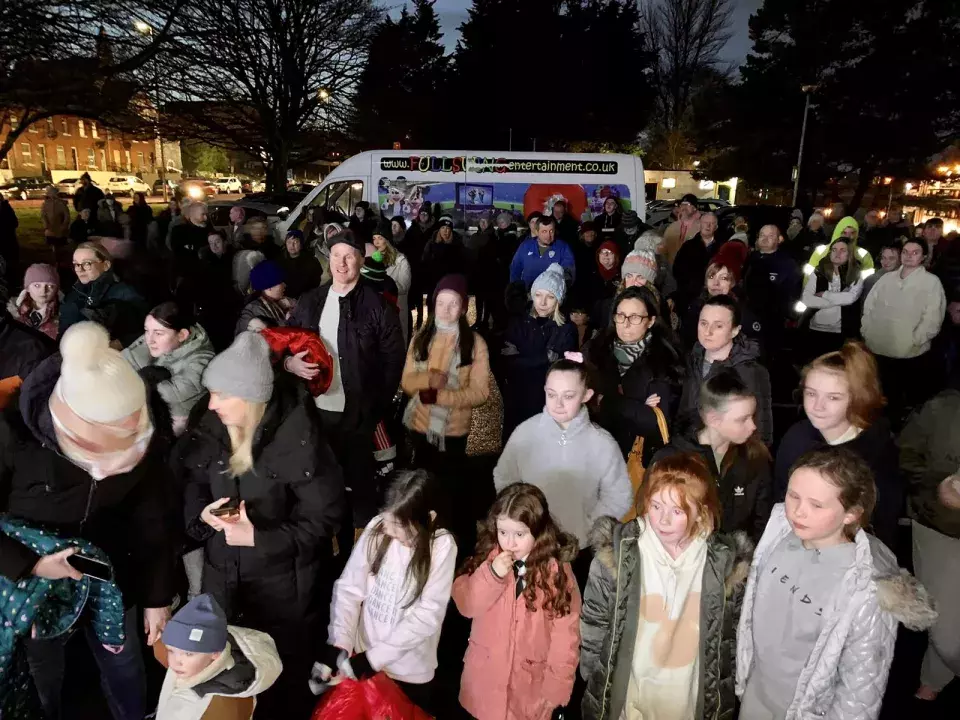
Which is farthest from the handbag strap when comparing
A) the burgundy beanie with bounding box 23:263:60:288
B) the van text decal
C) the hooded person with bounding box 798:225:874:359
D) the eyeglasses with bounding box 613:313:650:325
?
the van text decal

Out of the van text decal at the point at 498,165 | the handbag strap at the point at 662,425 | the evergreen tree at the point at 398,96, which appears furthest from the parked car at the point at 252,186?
the handbag strap at the point at 662,425

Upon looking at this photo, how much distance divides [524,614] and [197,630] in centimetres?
125

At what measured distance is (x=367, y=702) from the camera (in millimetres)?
2668

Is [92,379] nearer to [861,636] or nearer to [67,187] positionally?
[861,636]

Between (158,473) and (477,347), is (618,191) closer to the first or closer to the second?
(477,347)

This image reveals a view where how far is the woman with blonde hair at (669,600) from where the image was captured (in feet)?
8.38

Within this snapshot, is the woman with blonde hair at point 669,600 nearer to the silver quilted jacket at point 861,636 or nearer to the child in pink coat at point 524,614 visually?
the child in pink coat at point 524,614

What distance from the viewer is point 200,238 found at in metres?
8.55

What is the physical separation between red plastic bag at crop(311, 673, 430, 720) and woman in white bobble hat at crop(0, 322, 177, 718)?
2.66 feet

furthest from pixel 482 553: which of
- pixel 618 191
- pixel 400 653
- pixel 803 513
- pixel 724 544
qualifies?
pixel 618 191

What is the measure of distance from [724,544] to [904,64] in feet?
108

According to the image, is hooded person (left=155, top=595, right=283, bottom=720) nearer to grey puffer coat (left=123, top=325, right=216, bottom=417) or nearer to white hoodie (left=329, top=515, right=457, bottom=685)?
white hoodie (left=329, top=515, right=457, bottom=685)

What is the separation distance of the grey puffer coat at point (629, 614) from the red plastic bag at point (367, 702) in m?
0.75

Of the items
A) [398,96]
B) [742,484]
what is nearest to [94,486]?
[742,484]
